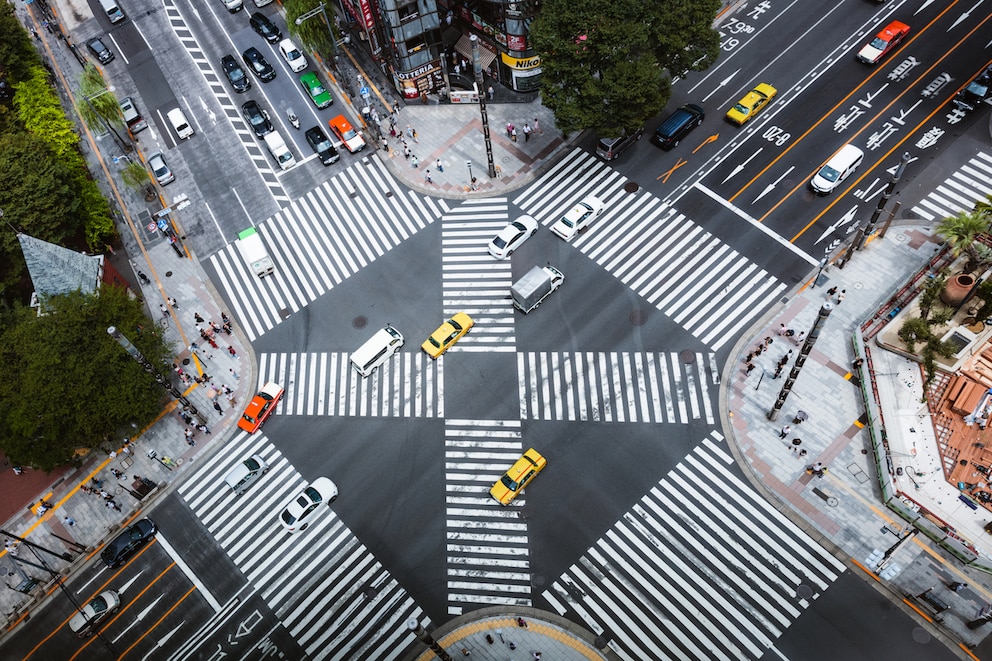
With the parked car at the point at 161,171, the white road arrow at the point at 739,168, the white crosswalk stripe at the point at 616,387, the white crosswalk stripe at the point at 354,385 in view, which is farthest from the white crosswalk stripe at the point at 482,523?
the parked car at the point at 161,171

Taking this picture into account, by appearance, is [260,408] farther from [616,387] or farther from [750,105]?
[750,105]

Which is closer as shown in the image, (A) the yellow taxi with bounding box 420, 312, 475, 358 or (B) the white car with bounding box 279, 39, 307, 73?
(A) the yellow taxi with bounding box 420, 312, 475, 358

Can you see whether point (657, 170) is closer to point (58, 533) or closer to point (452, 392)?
point (452, 392)

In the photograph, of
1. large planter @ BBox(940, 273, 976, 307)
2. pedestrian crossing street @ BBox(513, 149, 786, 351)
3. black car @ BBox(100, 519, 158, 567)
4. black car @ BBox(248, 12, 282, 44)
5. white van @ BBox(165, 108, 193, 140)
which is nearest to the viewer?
black car @ BBox(100, 519, 158, 567)

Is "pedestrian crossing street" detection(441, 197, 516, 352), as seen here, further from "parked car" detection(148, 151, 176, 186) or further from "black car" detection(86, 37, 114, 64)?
"black car" detection(86, 37, 114, 64)

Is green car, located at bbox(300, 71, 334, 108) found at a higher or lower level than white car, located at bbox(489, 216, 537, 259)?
higher

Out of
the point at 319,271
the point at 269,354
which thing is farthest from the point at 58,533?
the point at 319,271

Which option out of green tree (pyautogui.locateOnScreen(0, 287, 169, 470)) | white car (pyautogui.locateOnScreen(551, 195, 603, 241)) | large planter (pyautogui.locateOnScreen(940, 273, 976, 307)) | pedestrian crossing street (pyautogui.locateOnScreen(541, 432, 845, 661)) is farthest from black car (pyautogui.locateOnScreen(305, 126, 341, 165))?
large planter (pyautogui.locateOnScreen(940, 273, 976, 307))
